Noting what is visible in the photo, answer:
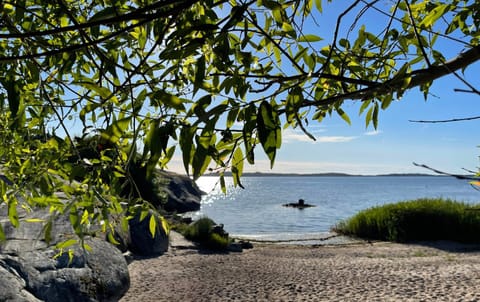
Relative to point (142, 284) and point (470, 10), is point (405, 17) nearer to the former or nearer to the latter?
point (470, 10)

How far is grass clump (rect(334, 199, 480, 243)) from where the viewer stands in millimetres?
15148

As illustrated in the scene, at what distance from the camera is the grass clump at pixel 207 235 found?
12312 mm

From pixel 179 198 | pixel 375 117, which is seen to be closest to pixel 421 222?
pixel 375 117

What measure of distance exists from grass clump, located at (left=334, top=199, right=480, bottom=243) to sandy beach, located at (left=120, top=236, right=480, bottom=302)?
11.4ft

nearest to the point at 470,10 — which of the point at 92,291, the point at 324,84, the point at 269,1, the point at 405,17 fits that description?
the point at 405,17

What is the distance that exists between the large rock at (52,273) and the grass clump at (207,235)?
5.73m

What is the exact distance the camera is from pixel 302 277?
855 centimetres

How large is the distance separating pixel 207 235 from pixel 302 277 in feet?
16.0

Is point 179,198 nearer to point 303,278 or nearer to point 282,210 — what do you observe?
point 282,210

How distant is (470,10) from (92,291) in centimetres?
537

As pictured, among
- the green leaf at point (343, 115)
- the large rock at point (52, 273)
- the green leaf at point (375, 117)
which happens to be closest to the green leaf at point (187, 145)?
the green leaf at point (375, 117)

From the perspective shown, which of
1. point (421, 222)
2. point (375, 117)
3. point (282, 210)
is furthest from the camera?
point (282, 210)

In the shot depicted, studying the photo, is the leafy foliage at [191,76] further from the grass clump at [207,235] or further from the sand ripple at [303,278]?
the grass clump at [207,235]

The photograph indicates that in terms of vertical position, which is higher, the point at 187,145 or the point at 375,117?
the point at 375,117
